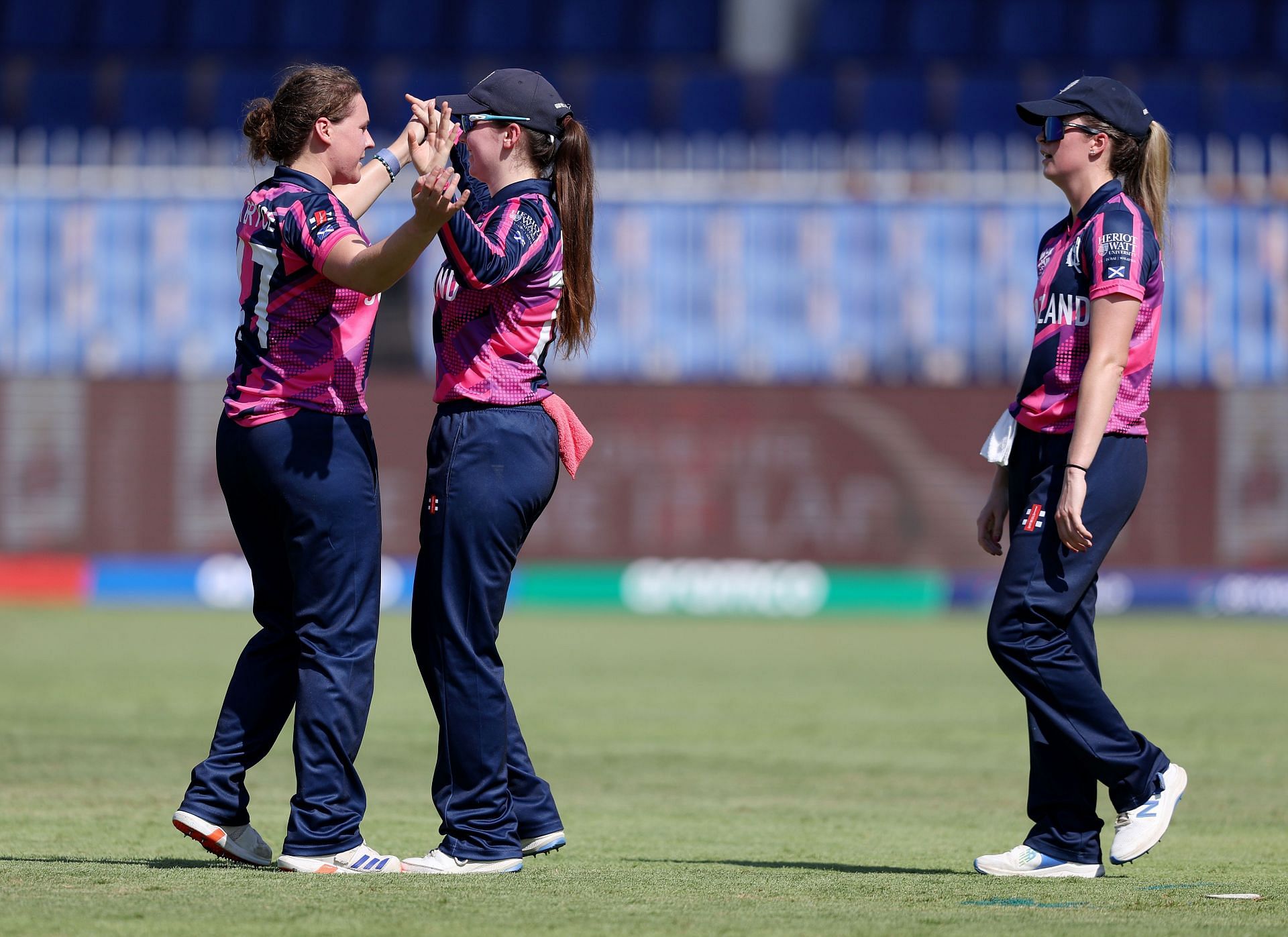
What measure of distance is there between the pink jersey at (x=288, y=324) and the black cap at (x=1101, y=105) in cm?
194

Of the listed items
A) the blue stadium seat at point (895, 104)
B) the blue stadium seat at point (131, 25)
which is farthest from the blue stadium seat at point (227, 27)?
the blue stadium seat at point (895, 104)

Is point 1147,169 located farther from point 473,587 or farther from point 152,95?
point 152,95

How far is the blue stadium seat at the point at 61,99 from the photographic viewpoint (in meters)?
21.7

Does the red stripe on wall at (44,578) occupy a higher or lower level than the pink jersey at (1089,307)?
lower

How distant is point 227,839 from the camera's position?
493 cm

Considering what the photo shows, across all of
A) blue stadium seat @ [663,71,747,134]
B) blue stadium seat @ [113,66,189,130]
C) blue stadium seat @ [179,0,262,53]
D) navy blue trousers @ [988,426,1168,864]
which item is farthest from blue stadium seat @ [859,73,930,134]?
navy blue trousers @ [988,426,1168,864]

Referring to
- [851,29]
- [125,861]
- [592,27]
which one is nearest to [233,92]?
[592,27]

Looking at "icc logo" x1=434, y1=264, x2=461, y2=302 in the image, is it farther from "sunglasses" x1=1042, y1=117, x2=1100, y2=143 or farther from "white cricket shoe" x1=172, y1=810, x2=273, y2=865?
"sunglasses" x1=1042, y1=117, x2=1100, y2=143

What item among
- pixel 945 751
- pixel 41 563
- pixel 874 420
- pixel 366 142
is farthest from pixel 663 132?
pixel 366 142

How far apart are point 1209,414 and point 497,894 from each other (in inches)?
574

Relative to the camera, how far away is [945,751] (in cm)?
855

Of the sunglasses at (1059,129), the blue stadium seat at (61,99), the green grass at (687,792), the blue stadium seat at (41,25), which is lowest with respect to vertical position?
the green grass at (687,792)

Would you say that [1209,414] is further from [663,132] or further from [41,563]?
[41,563]

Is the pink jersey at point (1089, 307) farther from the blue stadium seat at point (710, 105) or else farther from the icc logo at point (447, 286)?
the blue stadium seat at point (710, 105)
